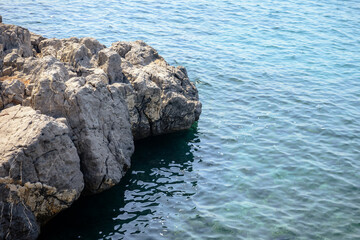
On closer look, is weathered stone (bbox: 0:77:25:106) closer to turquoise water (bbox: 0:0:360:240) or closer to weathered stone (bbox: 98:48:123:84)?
weathered stone (bbox: 98:48:123:84)

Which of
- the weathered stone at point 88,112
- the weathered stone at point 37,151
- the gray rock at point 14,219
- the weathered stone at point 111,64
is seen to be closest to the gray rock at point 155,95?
the weathered stone at point 111,64

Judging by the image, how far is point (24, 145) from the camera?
1376 cm

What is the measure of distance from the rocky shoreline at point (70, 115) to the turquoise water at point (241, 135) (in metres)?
0.99

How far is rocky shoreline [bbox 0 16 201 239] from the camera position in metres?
13.8

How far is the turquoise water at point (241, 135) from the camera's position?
15398mm

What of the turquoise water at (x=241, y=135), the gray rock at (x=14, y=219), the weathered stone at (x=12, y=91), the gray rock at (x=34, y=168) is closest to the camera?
the gray rock at (x=14, y=219)

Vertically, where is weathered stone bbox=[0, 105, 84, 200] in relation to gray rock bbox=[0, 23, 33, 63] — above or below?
below

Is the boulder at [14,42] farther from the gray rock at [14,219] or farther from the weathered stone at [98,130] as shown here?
the gray rock at [14,219]

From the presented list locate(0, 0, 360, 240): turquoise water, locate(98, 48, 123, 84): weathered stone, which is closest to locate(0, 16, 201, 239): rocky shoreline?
locate(98, 48, 123, 84): weathered stone

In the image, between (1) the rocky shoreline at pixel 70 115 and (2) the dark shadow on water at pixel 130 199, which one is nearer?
(1) the rocky shoreline at pixel 70 115

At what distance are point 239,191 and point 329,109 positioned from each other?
30.2 ft

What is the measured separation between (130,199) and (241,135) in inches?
275

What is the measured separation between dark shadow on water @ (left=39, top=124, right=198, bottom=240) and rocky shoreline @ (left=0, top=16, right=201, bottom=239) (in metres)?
0.45

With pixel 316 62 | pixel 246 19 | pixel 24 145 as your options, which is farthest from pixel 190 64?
pixel 24 145
